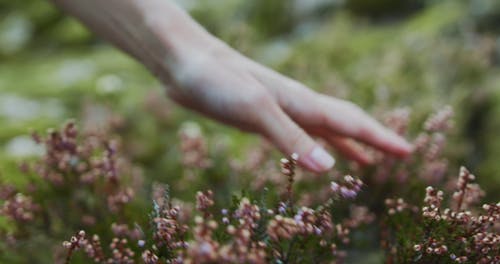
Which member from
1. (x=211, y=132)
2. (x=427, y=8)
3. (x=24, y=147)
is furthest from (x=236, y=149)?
(x=427, y=8)

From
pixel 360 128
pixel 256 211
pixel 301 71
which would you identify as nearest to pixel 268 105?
pixel 360 128

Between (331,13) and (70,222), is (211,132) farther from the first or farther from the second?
(331,13)

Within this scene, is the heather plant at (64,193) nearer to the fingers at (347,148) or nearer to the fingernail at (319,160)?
the fingernail at (319,160)

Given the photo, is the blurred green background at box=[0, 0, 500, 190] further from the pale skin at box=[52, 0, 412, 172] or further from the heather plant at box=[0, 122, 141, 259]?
the pale skin at box=[52, 0, 412, 172]

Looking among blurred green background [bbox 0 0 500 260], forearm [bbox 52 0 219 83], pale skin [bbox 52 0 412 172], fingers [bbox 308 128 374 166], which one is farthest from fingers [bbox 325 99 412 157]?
blurred green background [bbox 0 0 500 260]

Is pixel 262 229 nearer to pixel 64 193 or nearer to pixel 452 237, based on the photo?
pixel 452 237

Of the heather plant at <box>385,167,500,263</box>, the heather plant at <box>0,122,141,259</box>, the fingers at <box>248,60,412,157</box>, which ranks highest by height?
the fingers at <box>248,60,412,157</box>
